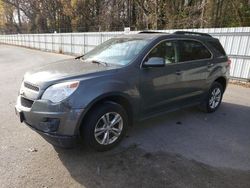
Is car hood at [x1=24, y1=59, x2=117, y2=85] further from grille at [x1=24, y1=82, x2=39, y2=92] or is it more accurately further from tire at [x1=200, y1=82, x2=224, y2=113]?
tire at [x1=200, y1=82, x2=224, y2=113]

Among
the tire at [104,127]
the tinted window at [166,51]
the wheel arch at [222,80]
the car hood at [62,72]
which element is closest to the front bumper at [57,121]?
the tire at [104,127]

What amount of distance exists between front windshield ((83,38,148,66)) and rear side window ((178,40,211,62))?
889mm

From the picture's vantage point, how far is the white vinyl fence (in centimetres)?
840

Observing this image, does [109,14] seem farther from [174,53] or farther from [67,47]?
[174,53]

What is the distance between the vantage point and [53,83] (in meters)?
3.02

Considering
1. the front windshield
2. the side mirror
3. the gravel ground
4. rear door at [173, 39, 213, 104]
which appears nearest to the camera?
the gravel ground

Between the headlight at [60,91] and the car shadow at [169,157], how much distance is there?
0.96 meters

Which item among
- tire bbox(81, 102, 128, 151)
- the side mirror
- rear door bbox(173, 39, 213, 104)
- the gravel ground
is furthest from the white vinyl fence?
tire bbox(81, 102, 128, 151)

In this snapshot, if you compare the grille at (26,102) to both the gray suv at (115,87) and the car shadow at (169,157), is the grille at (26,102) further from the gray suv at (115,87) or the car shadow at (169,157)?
the car shadow at (169,157)

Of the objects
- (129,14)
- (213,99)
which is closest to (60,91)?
(213,99)

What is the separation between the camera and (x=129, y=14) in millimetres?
22297

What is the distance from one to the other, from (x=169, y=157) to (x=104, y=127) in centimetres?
109

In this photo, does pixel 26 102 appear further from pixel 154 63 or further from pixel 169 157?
pixel 169 157

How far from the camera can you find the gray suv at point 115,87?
2.98 meters
